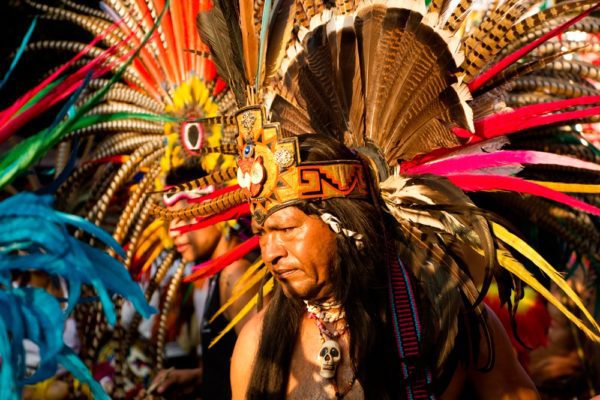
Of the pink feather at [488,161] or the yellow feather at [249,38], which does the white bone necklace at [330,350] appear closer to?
the pink feather at [488,161]

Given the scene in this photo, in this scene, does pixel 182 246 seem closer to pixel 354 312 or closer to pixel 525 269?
pixel 354 312

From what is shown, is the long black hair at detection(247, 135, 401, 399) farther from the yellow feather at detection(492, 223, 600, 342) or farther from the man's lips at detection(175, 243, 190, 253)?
the man's lips at detection(175, 243, 190, 253)

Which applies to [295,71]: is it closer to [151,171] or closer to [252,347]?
[252,347]

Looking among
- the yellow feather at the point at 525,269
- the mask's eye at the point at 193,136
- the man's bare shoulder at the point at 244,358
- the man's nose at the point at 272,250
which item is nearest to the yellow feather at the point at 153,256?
the mask's eye at the point at 193,136

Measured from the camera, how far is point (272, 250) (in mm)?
2479

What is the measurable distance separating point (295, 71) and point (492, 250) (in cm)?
87

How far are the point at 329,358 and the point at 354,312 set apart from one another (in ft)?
0.51

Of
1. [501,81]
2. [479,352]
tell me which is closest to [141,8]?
[501,81]

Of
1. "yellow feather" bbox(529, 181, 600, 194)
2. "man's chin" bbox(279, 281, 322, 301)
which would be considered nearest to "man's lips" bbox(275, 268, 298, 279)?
"man's chin" bbox(279, 281, 322, 301)

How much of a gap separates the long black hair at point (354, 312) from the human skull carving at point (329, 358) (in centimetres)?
5

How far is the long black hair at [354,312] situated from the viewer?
2492 mm

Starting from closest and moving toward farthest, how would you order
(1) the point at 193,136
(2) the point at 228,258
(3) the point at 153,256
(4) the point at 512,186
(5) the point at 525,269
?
(5) the point at 525,269 → (4) the point at 512,186 → (2) the point at 228,258 → (1) the point at 193,136 → (3) the point at 153,256

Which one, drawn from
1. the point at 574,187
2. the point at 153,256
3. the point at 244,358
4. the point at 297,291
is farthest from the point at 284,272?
the point at 153,256

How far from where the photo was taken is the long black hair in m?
2.49
